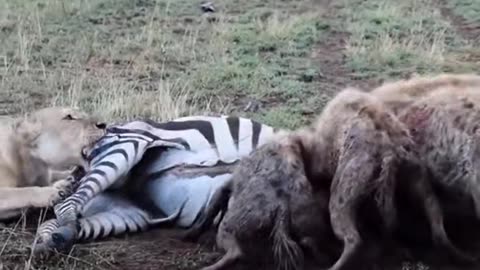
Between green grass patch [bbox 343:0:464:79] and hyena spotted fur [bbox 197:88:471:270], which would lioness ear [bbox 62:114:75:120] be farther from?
green grass patch [bbox 343:0:464:79]

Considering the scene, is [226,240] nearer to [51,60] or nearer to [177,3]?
[51,60]

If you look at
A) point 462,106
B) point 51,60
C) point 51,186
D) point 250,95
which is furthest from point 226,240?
point 51,60

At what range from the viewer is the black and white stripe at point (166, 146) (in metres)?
5.29

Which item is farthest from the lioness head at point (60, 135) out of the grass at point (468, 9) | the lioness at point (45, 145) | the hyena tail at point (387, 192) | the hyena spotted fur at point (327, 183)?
the grass at point (468, 9)

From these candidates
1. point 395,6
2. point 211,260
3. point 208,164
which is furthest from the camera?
point 395,6

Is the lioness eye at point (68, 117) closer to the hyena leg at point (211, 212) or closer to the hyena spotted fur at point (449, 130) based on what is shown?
the hyena leg at point (211, 212)

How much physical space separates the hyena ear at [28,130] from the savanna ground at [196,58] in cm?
101

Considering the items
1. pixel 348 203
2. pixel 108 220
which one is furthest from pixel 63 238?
pixel 348 203

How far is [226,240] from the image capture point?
444 centimetres

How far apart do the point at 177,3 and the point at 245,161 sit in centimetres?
900

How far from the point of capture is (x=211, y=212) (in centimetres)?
491

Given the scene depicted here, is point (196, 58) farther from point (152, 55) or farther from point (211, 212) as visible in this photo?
point (211, 212)

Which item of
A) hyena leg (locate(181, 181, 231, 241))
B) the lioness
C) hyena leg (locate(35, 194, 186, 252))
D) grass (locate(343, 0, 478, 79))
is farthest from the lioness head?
grass (locate(343, 0, 478, 79))

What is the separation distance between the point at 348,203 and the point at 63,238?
133 centimetres
